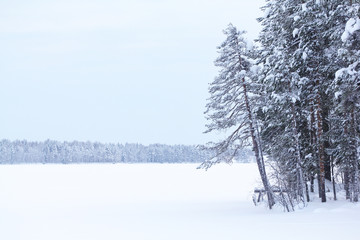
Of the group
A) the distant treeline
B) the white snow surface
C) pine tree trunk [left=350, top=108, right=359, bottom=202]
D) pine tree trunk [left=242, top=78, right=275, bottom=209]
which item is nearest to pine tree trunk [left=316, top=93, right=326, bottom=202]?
pine tree trunk [left=350, top=108, right=359, bottom=202]

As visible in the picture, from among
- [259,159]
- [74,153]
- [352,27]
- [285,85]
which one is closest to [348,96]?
[352,27]

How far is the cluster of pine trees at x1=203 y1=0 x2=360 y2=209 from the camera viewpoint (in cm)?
1495

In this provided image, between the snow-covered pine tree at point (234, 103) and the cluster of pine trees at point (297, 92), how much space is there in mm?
55

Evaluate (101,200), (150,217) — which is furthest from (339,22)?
(101,200)

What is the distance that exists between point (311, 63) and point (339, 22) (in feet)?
10.1

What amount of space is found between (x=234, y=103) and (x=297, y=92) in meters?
4.77

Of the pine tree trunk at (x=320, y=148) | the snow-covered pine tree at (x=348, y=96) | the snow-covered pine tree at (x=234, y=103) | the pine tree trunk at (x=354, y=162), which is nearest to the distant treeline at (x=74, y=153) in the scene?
the snow-covered pine tree at (x=234, y=103)

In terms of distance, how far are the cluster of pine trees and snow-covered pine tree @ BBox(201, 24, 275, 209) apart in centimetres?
6

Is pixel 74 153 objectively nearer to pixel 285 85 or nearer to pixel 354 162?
pixel 285 85

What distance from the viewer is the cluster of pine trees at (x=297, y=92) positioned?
14951 millimetres

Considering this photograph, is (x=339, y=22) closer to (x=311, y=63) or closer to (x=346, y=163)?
(x=311, y=63)

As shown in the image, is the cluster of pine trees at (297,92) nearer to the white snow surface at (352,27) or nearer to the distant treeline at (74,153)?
the white snow surface at (352,27)

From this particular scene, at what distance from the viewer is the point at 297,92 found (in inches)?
708

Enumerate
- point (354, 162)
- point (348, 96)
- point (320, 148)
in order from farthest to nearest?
point (320, 148)
point (354, 162)
point (348, 96)
